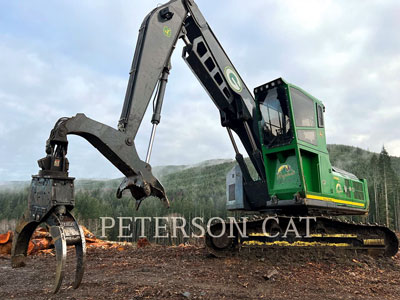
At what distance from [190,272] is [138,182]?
2.43 meters

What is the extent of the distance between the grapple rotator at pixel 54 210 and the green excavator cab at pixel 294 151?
188 inches

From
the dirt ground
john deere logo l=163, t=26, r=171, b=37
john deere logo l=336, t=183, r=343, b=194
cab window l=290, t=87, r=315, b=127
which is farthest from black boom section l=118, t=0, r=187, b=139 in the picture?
john deere logo l=336, t=183, r=343, b=194

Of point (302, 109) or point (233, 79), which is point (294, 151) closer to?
point (302, 109)

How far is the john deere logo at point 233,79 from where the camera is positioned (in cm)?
856

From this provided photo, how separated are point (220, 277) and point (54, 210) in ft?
10.9

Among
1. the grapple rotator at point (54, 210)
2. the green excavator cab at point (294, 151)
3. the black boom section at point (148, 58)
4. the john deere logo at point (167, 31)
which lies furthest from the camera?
the green excavator cab at point (294, 151)

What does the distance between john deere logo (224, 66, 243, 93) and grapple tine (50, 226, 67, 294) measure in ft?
19.2

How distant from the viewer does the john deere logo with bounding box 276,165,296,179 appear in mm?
7600

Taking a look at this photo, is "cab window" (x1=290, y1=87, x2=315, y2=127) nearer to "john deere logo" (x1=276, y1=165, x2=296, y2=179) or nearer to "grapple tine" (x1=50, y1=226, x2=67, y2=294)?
"john deere logo" (x1=276, y1=165, x2=296, y2=179)

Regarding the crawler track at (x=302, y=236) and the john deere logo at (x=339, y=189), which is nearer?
the crawler track at (x=302, y=236)

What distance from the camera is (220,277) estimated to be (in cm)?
607

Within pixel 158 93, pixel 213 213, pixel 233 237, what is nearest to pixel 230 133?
pixel 233 237

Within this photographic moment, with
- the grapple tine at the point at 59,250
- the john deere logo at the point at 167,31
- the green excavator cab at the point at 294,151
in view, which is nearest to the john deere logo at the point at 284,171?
the green excavator cab at the point at 294,151

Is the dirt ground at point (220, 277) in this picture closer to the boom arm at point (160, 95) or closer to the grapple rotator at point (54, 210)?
the grapple rotator at point (54, 210)
